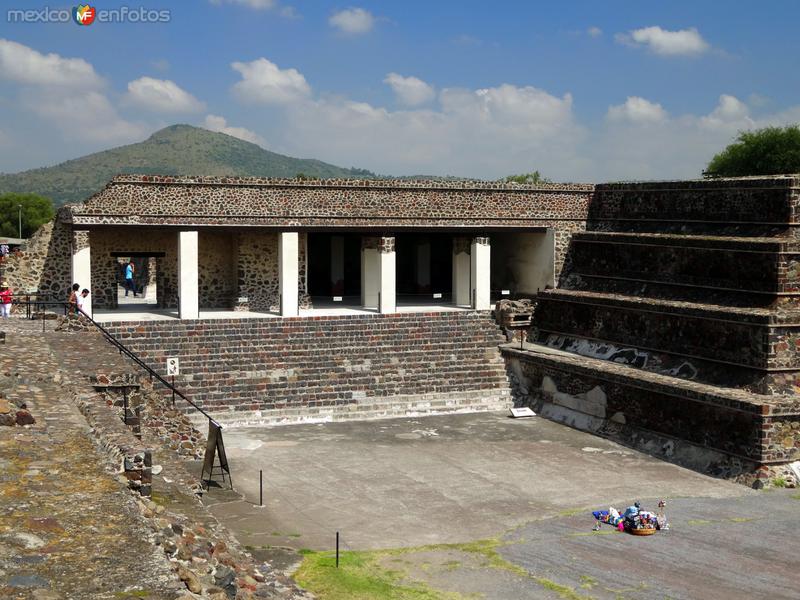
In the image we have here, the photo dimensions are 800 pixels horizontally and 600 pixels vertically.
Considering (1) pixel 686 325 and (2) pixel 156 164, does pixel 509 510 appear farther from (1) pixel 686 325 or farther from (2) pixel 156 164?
(2) pixel 156 164

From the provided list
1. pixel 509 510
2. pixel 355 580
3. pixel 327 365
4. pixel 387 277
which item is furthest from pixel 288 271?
pixel 355 580

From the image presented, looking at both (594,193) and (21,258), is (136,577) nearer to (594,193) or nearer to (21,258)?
(21,258)

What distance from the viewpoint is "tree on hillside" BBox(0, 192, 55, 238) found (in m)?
60.9

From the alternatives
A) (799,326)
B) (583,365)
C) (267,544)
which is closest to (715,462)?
(799,326)

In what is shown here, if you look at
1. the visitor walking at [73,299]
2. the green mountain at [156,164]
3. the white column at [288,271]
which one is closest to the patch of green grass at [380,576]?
the visitor walking at [73,299]

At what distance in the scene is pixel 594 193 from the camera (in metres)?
23.4

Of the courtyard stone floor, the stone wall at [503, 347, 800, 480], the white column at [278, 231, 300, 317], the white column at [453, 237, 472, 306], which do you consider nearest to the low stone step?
the courtyard stone floor

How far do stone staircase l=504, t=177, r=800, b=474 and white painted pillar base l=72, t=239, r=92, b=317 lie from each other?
8.98 meters

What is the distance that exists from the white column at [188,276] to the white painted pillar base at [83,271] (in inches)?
72.6

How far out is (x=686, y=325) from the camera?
1741 centimetres

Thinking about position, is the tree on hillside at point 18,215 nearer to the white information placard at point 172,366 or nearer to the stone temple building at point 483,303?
the stone temple building at point 483,303

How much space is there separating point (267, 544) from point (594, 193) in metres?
14.8

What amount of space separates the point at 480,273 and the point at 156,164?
82775 mm

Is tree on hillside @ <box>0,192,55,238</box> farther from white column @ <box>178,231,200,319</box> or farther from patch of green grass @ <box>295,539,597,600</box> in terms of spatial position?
patch of green grass @ <box>295,539,597,600</box>
